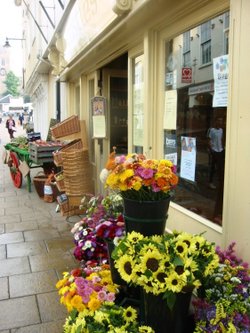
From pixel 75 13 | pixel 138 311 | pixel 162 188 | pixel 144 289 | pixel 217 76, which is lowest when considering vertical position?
pixel 138 311

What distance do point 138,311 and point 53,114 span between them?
10.0 meters

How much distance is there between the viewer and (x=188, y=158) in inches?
133

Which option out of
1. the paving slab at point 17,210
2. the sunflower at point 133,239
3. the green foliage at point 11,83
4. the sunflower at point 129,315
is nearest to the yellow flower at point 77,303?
the sunflower at point 129,315

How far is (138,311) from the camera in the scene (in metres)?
2.40

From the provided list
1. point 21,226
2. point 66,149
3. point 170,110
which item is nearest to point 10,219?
point 21,226

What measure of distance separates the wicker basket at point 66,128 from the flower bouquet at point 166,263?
14.5 ft

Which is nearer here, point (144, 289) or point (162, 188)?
point (144, 289)

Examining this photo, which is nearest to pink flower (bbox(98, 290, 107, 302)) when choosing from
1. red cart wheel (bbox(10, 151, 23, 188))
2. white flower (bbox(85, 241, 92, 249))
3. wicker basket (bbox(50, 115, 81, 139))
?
white flower (bbox(85, 241, 92, 249))

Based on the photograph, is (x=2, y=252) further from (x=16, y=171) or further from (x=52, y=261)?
(x=16, y=171)

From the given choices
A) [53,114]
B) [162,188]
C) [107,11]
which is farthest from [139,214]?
[53,114]

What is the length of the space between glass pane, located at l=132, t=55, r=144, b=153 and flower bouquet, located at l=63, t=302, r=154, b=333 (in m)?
2.36

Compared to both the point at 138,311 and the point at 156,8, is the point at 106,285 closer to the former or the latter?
the point at 138,311

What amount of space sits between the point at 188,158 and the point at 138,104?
3.97ft

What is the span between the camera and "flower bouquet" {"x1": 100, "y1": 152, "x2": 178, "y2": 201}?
2.30 m
